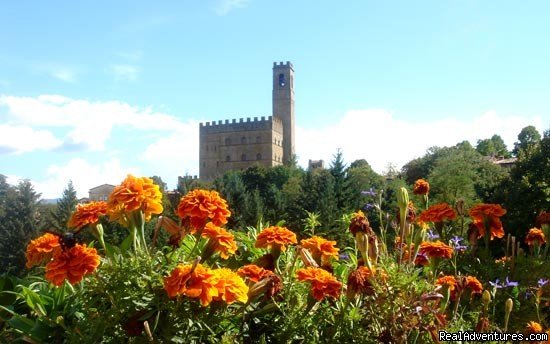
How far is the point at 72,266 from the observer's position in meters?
1.80

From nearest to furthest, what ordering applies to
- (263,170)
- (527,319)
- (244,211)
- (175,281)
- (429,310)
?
(175,281) → (429,310) → (527,319) → (244,211) → (263,170)

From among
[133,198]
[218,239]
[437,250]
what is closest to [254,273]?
[218,239]

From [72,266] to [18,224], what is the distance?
2707 cm

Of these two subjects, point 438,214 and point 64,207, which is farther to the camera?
point 64,207

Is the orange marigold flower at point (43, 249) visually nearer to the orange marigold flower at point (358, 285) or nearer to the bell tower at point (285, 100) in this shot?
the orange marigold flower at point (358, 285)

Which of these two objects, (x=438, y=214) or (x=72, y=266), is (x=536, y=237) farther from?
(x=72, y=266)

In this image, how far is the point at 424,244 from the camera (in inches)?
100

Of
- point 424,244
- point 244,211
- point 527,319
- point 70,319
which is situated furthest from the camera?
point 244,211

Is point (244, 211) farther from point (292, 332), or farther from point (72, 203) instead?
point (292, 332)

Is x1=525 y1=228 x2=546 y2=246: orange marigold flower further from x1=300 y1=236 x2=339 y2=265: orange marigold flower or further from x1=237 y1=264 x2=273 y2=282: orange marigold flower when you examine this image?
x1=237 y1=264 x2=273 y2=282: orange marigold flower

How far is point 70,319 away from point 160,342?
0.46 meters

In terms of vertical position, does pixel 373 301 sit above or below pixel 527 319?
above

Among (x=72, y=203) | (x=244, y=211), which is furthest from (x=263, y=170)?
(x=72, y=203)

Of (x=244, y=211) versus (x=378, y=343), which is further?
(x=244, y=211)
